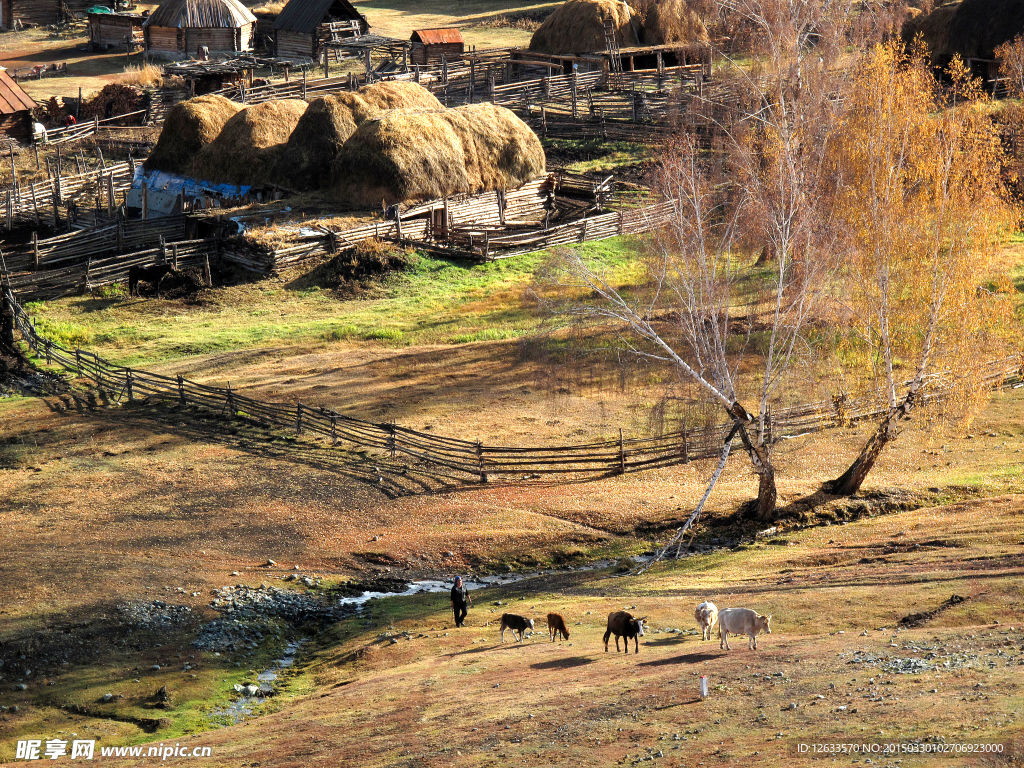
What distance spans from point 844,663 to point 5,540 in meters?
16.5

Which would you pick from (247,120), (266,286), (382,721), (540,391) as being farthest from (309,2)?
(382,721)

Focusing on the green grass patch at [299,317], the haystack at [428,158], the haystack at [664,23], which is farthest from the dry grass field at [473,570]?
the haystack at [664,23]

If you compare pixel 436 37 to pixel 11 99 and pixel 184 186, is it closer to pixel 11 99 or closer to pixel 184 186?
pixel 11 99

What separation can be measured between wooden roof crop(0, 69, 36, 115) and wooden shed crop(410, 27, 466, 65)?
76.2ft

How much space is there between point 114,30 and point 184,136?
33.1 m

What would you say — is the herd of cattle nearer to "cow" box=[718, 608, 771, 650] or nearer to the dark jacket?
Answer: "cow" box=[718, 608, 771, 650]

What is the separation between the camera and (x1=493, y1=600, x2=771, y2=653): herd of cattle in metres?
14.8

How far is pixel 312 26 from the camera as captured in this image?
222 ft

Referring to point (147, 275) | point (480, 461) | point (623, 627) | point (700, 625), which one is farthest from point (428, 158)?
point (623, 627)

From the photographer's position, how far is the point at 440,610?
766 inches

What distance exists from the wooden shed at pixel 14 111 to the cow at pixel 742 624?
48.2 m

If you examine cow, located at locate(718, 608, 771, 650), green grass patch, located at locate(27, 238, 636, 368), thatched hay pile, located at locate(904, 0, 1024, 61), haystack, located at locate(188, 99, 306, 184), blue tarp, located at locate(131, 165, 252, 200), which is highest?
thatched hay pile, located at locate(904, 0, 1024, 61)

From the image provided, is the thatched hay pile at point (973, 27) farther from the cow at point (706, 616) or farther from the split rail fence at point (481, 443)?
the cow at point (706, 616)

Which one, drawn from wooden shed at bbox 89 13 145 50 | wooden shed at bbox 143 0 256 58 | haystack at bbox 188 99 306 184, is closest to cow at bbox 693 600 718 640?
haystack at bbox 188 99 306 184
